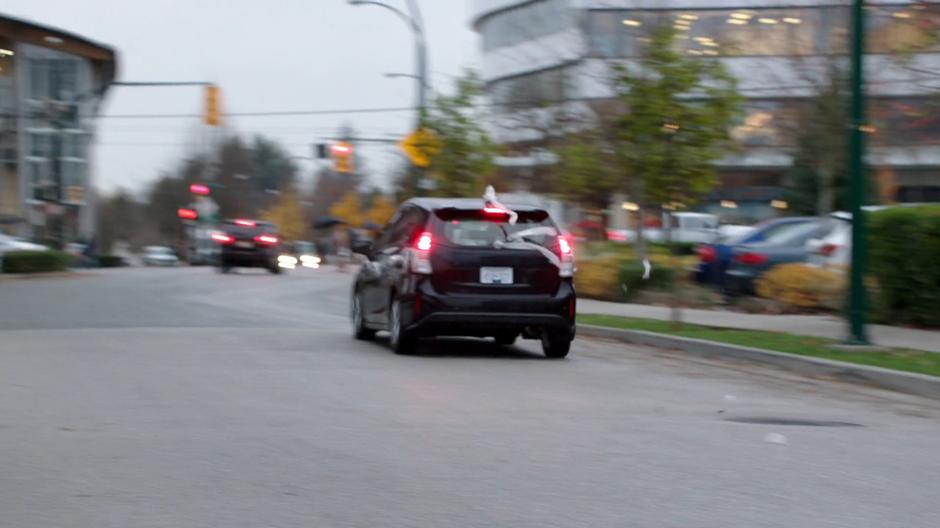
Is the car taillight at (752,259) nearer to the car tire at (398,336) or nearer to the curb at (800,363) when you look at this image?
A: the curb at (800,363)

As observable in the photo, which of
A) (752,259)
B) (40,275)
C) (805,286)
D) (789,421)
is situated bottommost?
(40,275)

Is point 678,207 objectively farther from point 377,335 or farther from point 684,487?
point 684,487

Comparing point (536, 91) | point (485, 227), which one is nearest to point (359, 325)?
point (485, 227)

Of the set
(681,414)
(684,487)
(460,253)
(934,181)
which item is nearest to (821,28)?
(460,253)

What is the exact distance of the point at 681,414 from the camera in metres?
10.1

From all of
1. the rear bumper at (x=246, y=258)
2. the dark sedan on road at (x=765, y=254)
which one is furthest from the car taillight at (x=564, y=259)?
the rear bumper at (x=246, y=258)

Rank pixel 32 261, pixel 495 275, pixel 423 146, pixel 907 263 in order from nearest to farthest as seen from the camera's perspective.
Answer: pixel 495 275
pixel 907 263
pixel 423 146
pixel 32 261

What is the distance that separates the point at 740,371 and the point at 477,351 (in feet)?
9.99

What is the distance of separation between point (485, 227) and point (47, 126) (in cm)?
6264

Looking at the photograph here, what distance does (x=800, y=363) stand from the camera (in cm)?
1319

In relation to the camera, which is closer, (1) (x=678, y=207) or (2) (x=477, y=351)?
(2) (x=477, y=351)

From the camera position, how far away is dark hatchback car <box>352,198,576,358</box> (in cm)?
1348

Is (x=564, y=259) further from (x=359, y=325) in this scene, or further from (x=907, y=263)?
(x=907, y=263)

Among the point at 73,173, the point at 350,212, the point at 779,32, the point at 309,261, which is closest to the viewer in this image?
the point at 779,32
